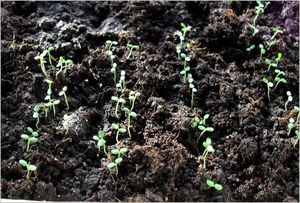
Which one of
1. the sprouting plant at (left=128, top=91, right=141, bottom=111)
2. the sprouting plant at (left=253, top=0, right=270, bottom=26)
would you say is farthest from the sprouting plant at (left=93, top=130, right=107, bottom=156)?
the sprouting plant at (left=253, top=0, right=270, bottom=26)

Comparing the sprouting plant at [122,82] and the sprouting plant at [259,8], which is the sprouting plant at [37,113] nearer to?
the sprouting plant at [122,82]

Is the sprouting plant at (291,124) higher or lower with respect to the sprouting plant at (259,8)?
lower

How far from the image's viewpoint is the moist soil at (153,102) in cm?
159

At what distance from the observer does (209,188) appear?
1596 millimetres

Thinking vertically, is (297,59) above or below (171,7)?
below

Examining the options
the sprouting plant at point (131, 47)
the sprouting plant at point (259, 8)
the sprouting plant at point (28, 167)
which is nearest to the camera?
the sprouting plant at point (28, 167)

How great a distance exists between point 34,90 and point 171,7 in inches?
26.9

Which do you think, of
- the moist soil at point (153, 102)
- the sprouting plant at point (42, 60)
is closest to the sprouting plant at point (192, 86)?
the moist soil at point (153, 102)

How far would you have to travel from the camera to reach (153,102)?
1.79 meters

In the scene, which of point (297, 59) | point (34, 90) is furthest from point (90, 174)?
point (297, 59)

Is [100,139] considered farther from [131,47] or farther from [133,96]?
[131,47]

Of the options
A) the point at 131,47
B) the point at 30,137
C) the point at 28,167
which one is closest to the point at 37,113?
the point at 30,137

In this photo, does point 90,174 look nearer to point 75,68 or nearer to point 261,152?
point 75,68

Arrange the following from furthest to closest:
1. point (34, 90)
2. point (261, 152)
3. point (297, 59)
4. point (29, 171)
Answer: point (297, 59) < point (34, 90) < point (261, 152) < point (29, 171)
